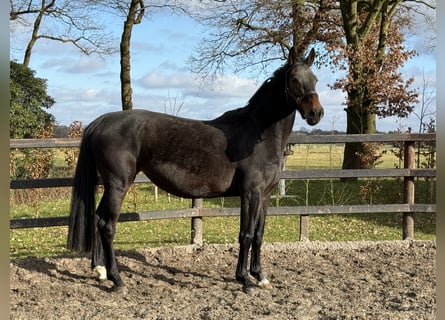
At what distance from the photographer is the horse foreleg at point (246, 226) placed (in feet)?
15.2

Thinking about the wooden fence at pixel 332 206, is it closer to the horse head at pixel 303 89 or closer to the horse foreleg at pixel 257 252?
the horse foreleg at pixel 257 252

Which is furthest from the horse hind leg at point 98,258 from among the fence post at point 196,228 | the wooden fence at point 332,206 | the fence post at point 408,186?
the fence post at point 408,186

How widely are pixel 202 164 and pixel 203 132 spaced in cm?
33

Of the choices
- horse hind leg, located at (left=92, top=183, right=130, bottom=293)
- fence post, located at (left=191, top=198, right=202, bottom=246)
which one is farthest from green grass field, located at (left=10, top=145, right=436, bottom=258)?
horse hind leg, located at (left=92, top=183, right=130, bottom=293)

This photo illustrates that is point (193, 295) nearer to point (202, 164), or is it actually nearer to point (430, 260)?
point (202, 164)

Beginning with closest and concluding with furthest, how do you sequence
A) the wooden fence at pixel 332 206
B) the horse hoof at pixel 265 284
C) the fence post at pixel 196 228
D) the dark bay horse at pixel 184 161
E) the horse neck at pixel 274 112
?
the dark bay horse at pixel 184 161, the horse hoof at pixel 265 284, the horse neck at pixel 274 112, the wooden fence at pixel 332 206, the fence post at pixel 196 228

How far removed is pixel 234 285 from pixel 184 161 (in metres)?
1.33

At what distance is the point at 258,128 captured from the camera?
4793 millimetres

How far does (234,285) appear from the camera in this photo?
15.5 ft

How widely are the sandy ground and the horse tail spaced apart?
436 mm

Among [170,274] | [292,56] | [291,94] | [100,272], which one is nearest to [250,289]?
[170,274]

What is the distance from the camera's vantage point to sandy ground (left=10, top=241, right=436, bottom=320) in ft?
12.6

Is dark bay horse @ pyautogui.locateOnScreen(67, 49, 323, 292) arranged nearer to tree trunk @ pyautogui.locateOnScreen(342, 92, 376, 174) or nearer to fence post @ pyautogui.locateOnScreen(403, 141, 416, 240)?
fence post @ pyautogui.locateOnScreen(403, 141, 416, 240)

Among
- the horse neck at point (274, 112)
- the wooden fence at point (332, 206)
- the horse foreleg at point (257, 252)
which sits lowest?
the horse foreleg at point (257, 252)
